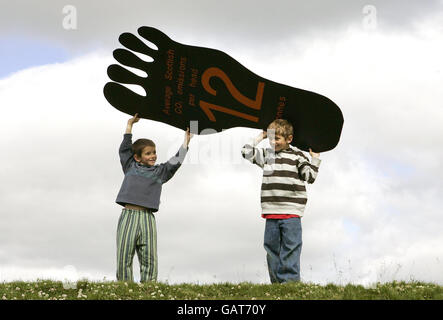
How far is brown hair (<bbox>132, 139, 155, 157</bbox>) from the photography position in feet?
34.6

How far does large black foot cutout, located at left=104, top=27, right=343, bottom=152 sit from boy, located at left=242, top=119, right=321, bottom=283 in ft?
2.66

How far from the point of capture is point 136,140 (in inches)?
420

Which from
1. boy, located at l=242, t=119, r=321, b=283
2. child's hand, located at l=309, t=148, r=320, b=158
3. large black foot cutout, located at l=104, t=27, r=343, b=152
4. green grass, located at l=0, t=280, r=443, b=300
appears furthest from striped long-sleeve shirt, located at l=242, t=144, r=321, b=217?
green grass, located at l=0, t=280, r=443, b=300

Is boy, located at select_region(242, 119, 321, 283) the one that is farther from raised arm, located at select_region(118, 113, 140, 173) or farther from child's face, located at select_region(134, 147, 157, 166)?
raised arm, located at select_region(118, 113, 140, 173)

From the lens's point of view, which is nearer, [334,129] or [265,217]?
[265,217]

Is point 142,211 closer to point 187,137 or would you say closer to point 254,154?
point 187,137

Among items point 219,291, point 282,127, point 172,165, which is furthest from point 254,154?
point 219,291

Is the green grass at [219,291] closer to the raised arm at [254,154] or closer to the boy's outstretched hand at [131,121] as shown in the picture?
the raised arm at [254,154]

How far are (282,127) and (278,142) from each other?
357 mm

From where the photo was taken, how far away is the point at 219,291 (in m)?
9.26

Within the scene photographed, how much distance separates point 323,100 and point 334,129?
57 cm

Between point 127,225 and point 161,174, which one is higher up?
point 161,174
